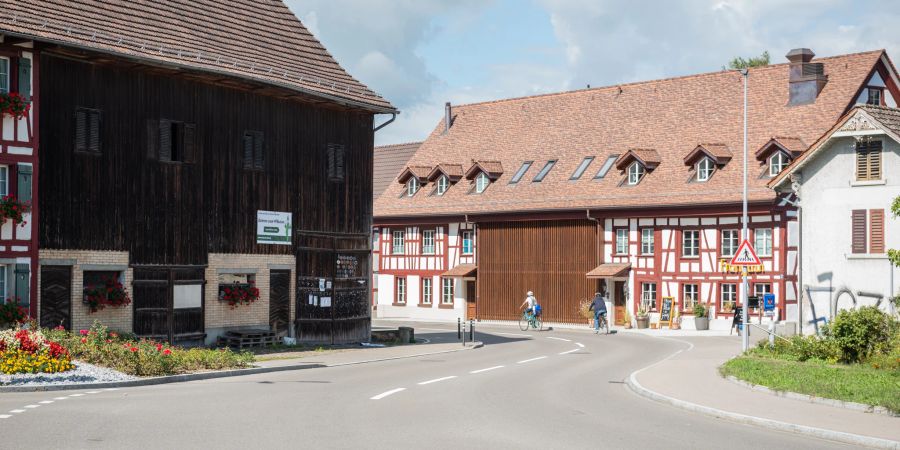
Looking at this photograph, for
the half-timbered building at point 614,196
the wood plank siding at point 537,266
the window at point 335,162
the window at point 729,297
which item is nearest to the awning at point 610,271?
the half-timbered building at point 614,196

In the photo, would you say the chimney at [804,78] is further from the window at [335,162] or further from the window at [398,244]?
the window at [335,162]

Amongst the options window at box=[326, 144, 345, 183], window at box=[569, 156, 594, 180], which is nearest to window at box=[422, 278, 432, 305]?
window at box=[569, 156, 594, 180]

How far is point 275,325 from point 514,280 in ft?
73.8

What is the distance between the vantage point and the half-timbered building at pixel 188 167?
1093 inches

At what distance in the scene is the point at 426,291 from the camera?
59.5 metres

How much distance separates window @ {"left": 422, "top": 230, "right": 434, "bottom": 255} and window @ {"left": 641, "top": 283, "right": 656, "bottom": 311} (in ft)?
43.0

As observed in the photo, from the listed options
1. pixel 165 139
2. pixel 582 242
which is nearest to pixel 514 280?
pixel 582 242

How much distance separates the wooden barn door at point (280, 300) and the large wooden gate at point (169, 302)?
275cm

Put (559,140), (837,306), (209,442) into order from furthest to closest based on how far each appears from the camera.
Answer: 1. (559,140)
2. (837,306)
3. (209,442)

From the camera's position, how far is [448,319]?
58500 millimetres

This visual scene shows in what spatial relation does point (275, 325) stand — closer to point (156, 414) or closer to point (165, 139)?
point (165, 139)

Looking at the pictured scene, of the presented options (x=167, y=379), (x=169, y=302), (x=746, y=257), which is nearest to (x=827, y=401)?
(x=746, y=257)

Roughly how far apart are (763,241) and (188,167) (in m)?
24.5

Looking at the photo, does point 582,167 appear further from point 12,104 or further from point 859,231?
point 12,104
